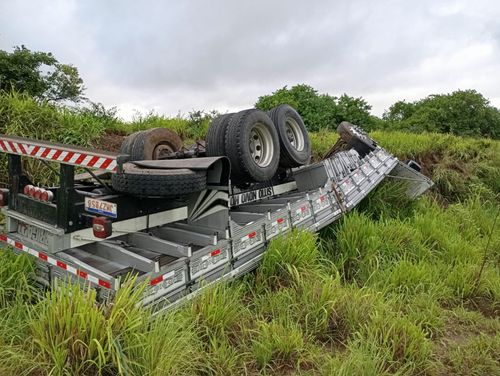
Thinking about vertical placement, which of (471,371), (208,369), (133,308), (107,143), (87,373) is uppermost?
(107,143)

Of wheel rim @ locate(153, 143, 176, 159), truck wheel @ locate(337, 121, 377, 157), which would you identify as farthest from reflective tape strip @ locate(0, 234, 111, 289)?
truck wheel @ locate(337, 121, 377, 157)

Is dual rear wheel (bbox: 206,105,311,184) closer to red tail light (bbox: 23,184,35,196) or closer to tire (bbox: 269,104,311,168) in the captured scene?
tire (bbox: 269,104,311,168)

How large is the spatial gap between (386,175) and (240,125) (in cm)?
315

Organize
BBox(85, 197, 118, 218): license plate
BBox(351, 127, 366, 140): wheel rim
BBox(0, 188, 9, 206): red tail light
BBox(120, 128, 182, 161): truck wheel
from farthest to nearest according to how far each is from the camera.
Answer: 1. BBox(351, 127, 366, 140): wheel rim
2. BBox(120, 128, 182, 161): truck wheel
3. BBox(0, 188, 9, 206): red tail light
4. BBox(85, 197, 118, 218): license plate

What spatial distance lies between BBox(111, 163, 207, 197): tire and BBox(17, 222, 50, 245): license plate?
2.08 ft

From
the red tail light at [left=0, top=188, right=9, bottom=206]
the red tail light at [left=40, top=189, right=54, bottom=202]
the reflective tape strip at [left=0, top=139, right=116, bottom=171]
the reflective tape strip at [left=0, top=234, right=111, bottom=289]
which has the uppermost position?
the reflective tape strip at [left=0, top=139, right=116, bottom=171]

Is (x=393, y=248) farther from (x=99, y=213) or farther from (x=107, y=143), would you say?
(x=107, y=143)

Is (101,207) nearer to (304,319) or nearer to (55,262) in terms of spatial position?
(55,262)

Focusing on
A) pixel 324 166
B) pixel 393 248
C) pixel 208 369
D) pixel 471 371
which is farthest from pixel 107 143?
pixel 471 371

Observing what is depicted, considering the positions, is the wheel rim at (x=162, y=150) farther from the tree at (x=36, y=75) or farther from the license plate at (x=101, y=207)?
the tree at (x=36, y=75)

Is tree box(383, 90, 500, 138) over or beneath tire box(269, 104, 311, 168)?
over

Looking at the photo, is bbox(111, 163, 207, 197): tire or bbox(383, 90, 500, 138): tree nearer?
bbox(111, 163, 207, 197): tire

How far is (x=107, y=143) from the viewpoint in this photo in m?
7.76

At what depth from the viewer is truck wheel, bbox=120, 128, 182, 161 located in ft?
16.8
